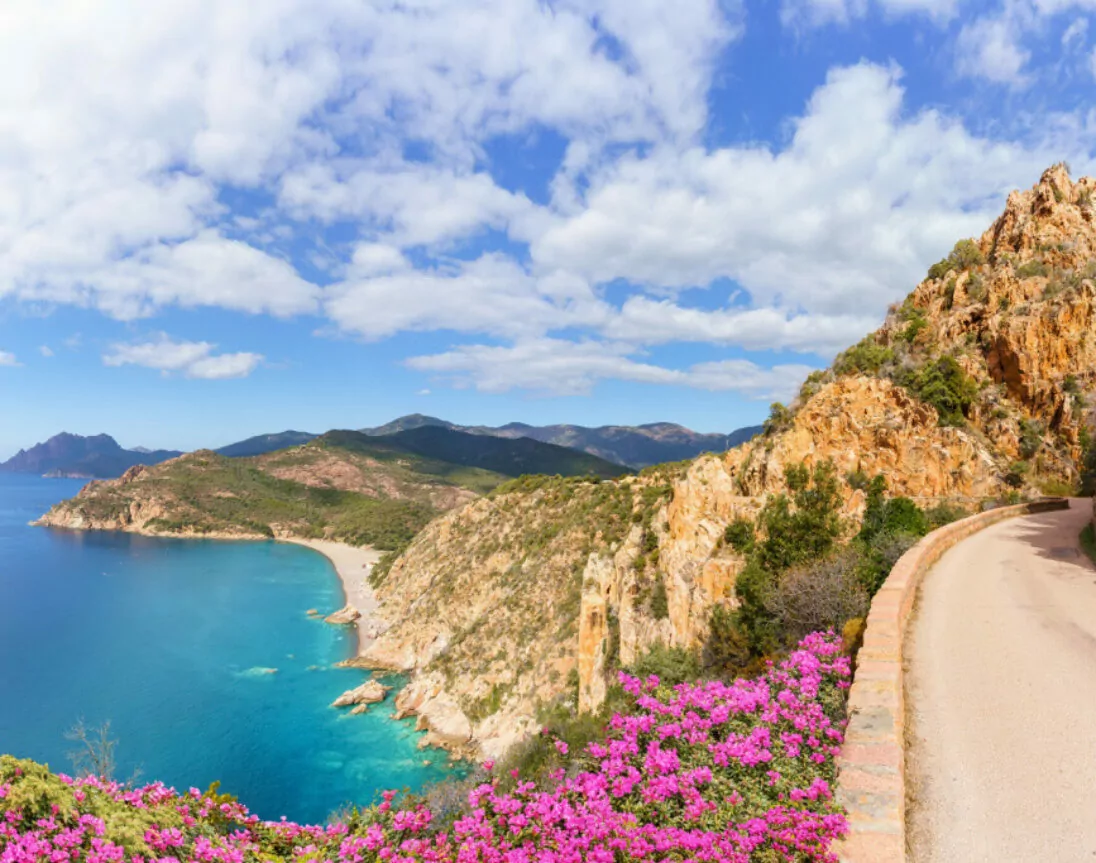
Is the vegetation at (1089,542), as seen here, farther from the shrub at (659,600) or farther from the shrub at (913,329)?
the shrub at (913,329)

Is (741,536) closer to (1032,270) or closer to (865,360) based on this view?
(865,360)

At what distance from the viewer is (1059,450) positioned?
24.2m

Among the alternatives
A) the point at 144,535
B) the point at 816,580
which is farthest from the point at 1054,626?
the point at 144,535

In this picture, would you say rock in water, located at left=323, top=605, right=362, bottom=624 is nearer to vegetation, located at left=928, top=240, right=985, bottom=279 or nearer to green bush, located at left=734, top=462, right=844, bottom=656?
green bush, located at left=734, top=462, right=844, bottom=656

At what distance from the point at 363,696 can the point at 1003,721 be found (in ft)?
182

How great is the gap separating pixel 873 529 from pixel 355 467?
197 meters

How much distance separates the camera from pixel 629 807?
5504 millimetres

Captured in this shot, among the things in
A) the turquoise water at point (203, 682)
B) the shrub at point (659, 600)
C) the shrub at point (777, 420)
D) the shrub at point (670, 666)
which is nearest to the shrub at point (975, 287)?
the shrub at point (777, 420)

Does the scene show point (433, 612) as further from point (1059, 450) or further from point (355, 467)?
point (355, 467)

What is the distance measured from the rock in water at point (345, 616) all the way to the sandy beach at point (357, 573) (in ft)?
3.17

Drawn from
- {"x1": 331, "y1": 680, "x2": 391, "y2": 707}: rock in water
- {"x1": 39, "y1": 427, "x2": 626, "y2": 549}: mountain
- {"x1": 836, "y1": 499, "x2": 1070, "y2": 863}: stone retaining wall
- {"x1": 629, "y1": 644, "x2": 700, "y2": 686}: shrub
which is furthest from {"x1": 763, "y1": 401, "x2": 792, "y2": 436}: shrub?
{"x1": 39, "y1": 427, "x2": 626, "y2": 549}: mountain

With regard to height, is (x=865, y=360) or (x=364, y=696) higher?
(x=865, y=360)

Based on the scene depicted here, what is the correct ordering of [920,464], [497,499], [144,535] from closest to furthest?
[920,464]
[497,499]
[144,535]

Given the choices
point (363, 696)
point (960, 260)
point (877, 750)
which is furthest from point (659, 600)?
point (363, 696)
